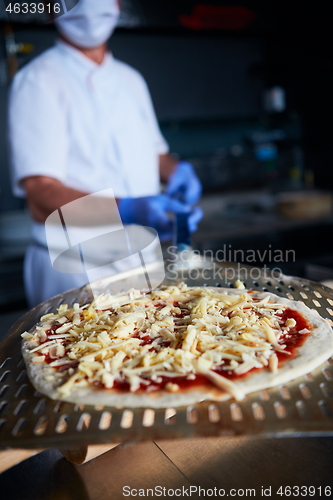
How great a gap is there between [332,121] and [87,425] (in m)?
3.44

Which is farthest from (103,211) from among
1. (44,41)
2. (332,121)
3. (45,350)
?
(332,121)

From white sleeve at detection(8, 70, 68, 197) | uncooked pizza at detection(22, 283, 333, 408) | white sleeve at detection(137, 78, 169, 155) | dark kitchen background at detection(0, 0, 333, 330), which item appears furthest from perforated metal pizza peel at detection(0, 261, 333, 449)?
dark kitchen background at detection(0, 0, 333, 330)

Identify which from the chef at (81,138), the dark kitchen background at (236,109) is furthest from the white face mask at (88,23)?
the dark kitchen background at (236,109)

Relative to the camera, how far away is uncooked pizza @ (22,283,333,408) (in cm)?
64

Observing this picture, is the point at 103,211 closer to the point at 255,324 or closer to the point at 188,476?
the point at 255,324

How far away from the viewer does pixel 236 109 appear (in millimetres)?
3432

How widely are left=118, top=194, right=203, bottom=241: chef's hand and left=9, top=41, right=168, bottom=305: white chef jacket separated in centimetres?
37

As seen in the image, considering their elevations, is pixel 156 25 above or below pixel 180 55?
above

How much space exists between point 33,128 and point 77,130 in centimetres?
21

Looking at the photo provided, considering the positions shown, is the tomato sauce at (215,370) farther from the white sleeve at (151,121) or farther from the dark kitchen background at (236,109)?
the dark kitchen background at (236,109)

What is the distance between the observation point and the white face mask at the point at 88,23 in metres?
1.70

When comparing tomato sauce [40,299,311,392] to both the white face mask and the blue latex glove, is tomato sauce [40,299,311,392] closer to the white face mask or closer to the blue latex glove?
the blue latex glove

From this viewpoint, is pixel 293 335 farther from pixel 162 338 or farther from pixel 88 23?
pixel 88 23

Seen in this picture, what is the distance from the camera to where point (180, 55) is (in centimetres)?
316
